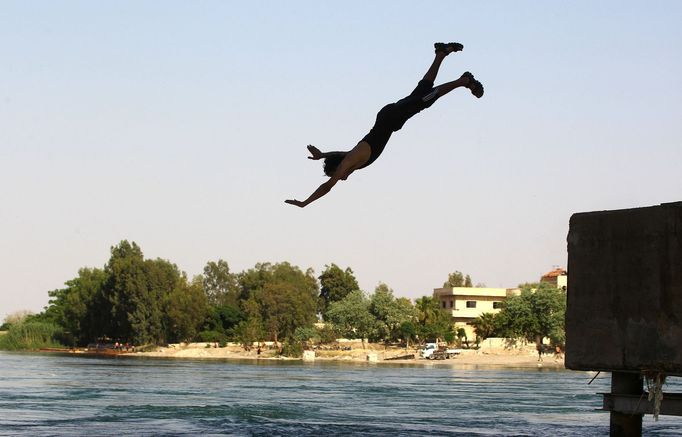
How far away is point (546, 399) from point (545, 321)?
57.3 m

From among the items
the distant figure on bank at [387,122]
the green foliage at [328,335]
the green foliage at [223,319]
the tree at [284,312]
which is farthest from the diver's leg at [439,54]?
the green foliage at [223,319]

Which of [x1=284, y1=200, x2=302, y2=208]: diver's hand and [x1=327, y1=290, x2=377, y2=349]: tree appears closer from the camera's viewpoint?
[x1=284, y1=200, x2=302, y2=208]: diver's hand

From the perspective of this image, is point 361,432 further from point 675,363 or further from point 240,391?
point 240,391

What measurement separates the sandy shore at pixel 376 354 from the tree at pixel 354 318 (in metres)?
2.27

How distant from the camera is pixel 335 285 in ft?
496

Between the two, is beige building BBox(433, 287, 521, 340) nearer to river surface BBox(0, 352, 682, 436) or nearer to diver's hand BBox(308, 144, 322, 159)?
river surface BBox(0, 352, 682, 436)

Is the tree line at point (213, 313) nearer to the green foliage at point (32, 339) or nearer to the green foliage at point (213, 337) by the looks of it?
the green foliage at point (213, 337)

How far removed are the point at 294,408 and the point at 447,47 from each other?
27.0 meters

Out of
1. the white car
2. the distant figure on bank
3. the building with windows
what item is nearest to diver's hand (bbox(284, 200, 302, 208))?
the distant figure on bank

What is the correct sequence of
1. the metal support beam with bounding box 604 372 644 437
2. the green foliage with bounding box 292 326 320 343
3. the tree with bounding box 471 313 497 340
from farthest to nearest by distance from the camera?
the green foliage with bounding box 292 326 320 343
the tree with bounding box 471 313 497 340
the metal support beam with bounding box 604 372 644 437

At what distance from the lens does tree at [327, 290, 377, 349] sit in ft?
384

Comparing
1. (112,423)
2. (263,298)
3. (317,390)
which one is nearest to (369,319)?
(263,298)

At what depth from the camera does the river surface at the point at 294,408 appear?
30219 mm

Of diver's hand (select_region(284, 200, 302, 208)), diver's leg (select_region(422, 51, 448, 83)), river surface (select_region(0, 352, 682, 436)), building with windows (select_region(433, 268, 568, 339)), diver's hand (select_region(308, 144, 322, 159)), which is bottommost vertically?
river surface (select_region(0, 352, 682, 436))
